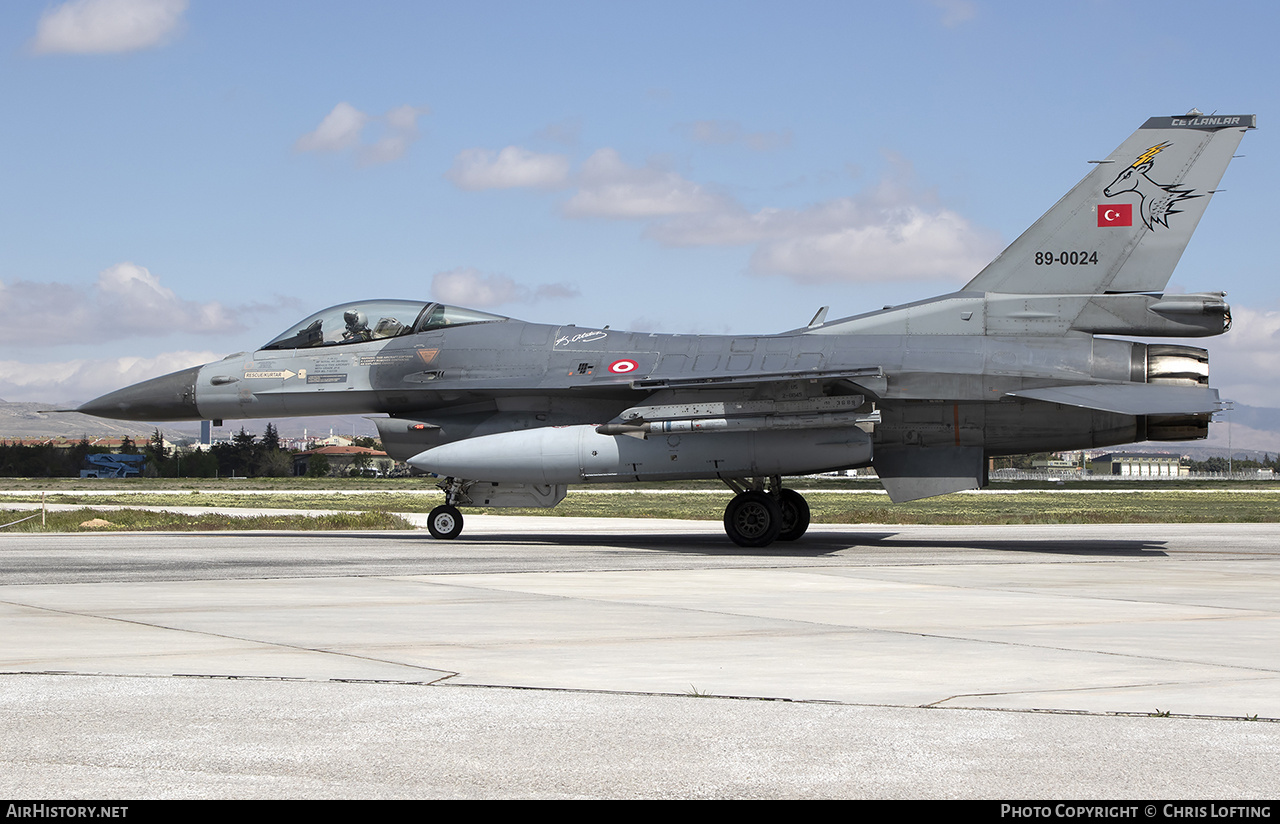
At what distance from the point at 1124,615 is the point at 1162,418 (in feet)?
26.7

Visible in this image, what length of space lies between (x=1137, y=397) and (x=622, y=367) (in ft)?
25.4

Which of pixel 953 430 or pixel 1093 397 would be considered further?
pixel 953 430

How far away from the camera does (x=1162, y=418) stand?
16969 mm

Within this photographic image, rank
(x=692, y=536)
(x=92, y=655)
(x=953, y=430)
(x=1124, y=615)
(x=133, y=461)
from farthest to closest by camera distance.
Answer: (x=133, y=461) < (x=692, y=536) < (x=953, y=430) < (x=1124, y=615) < (x=92, y=655)

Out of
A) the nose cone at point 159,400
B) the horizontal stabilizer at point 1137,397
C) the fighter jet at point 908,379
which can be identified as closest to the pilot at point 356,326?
the fighter jet at point 908,379

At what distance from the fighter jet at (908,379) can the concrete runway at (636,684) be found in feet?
12.5

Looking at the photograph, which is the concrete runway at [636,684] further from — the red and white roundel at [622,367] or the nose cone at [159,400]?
A: the nose cone at [159,400]

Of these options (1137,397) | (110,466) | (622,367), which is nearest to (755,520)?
(622,367)

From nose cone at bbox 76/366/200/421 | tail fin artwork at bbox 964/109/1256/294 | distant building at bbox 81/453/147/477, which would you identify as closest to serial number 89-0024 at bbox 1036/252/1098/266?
tail fin artwork at bbox 964/109/1256/294

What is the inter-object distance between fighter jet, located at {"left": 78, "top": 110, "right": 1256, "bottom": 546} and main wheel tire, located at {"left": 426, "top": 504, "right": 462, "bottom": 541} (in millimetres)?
960

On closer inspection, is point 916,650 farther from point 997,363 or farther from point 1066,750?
point 997,363

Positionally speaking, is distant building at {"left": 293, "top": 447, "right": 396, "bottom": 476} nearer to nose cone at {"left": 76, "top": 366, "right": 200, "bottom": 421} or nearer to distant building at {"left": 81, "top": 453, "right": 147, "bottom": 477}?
distant building at {"left": 81, "top": 453, "right": 147, "bottom": 477}

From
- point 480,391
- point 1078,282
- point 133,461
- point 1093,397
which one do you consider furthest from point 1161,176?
point 133,461

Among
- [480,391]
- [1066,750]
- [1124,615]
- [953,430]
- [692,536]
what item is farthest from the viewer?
[692,536]
